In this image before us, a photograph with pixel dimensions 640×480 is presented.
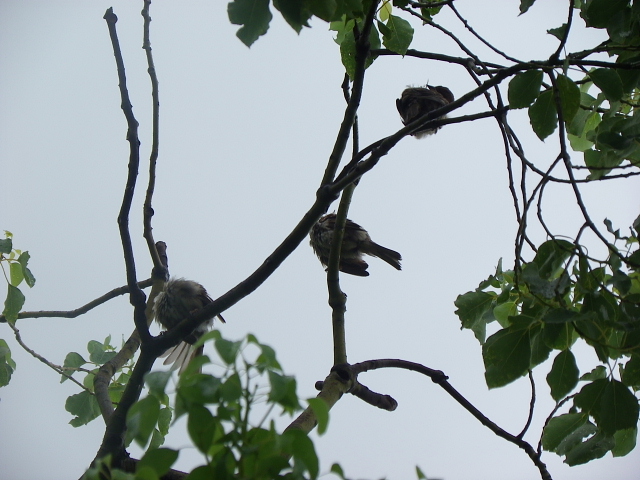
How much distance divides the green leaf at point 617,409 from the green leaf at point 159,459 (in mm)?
1378

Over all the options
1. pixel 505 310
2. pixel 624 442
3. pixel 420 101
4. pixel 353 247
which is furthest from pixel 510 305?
pixel 420 101

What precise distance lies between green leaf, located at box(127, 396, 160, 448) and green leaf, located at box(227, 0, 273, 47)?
113 cm

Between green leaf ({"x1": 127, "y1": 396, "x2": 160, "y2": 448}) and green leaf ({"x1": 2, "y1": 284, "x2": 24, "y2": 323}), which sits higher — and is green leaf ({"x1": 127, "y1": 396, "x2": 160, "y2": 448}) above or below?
below

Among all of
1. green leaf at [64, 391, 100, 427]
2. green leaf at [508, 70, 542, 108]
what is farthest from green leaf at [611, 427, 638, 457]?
green leaf at [64, 391, 100, 427]

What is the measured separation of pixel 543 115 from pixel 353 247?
4132 millimetres

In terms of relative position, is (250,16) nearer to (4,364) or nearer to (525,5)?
(525,5)

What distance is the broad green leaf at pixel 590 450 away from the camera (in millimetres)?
2072

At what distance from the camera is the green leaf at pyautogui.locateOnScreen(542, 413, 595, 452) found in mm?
2219

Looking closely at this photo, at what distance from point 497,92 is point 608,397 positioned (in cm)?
136

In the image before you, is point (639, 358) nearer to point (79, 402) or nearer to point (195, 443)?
point (195, 443)

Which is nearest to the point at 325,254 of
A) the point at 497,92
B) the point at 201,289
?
the point at 201,289

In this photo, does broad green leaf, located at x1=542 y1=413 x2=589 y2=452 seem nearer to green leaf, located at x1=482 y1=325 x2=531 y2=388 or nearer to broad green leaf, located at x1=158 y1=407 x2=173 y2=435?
green leaf, located at x1=482 y1=325 x2=531 y2=388

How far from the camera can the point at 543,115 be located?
7.26 ft

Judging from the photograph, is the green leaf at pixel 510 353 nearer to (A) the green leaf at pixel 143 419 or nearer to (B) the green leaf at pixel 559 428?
(B) the green leaf at pixel 559 428
